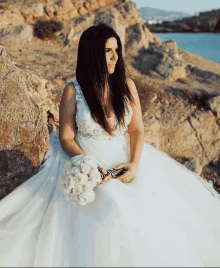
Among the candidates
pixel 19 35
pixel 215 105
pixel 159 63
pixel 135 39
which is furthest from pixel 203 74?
pixel 19 35

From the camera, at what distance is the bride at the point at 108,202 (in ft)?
4.76

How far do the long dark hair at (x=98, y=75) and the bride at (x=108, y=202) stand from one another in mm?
10

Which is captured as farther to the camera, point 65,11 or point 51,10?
point 65,11

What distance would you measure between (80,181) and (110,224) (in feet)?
1.19

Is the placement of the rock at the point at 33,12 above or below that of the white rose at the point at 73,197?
above

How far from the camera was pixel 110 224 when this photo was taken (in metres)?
1.48

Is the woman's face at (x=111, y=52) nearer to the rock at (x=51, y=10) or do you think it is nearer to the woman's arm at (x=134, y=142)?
the woman's arm at (x=134, y=142)

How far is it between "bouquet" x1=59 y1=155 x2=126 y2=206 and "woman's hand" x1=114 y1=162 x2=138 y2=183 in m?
0.38

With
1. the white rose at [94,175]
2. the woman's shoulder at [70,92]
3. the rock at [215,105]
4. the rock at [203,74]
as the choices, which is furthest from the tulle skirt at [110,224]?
the rock at [203,74]

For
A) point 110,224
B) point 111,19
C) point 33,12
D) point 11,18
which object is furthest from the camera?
point 111,19

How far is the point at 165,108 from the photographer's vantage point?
6.56 meters

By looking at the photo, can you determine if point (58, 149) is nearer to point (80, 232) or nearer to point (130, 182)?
point (130, 182)

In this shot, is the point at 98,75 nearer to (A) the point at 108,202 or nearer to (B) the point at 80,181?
(B) the point at 80,181

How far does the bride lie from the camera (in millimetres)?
1450
